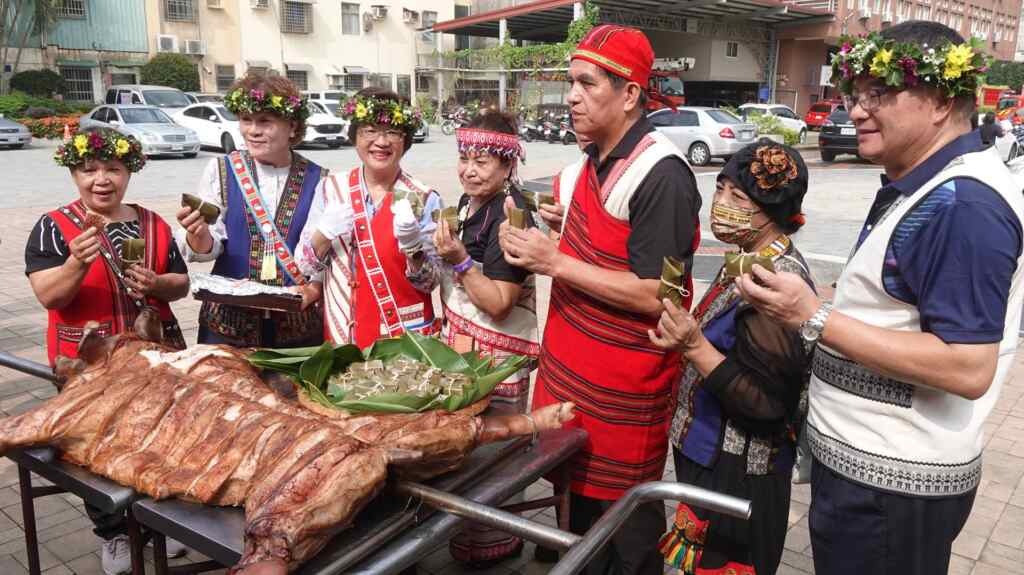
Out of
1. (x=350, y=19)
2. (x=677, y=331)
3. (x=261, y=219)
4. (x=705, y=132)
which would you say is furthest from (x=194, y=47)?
(x=677, y=331)

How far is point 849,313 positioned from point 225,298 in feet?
6.93

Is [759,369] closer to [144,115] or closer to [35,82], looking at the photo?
[144,115]

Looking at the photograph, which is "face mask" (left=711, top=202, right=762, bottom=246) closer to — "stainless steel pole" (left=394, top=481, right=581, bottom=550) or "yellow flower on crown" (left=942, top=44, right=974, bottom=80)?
"yellow flower on crown" (left=942, top=44, right=974, bottom=80)

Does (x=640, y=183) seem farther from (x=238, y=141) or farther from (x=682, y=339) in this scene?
(x=238, y=141)

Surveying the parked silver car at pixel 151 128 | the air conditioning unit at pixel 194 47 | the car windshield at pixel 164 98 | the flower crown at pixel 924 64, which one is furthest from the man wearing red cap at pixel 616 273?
the air conditioning unit at pixel 194 47

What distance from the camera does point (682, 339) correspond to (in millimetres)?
2156

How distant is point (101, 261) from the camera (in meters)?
3.12

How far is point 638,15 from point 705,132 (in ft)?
51.9

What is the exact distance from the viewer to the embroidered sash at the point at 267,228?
3322 mm

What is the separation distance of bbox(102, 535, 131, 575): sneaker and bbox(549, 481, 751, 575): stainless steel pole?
2.38 m

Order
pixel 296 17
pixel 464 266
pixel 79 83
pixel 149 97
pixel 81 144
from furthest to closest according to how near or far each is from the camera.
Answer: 1. pixel 296 17
2. pixel 79 83
3. pixel 149 97
4. pixel 81 144
5. pixel 464 266

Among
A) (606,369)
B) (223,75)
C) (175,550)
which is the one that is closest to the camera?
(606,369)

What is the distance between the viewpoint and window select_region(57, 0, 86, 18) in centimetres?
3260

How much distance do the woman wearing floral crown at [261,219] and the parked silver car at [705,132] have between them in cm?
1722
